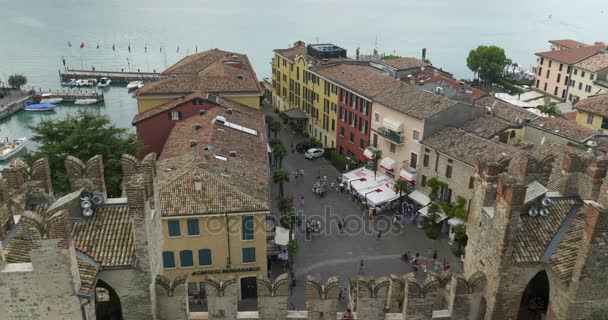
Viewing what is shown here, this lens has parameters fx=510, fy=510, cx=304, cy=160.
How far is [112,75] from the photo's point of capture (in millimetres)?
117188

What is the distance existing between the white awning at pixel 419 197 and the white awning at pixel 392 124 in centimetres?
696

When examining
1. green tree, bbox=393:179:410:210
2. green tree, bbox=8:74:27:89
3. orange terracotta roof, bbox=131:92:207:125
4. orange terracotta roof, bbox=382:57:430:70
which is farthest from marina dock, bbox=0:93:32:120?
green tree, bbox=393:179:410:210

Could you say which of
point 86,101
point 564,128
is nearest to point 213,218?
point 564,128

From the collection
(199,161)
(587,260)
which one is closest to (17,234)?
(587,260)

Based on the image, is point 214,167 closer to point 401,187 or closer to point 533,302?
Answer: point 401,187

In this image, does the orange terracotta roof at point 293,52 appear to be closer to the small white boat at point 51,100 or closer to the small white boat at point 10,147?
the small white boat at point 10,147

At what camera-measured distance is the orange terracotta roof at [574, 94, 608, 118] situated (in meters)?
62.8

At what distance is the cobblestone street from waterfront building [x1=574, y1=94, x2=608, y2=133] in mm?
30562

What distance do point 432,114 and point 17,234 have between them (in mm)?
41582

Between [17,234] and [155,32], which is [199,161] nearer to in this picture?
[17,234]

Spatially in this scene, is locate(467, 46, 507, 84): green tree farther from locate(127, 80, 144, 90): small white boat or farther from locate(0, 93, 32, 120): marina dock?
locate(0, 93, 32, 120): marina dock

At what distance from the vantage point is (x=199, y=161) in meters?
40.1

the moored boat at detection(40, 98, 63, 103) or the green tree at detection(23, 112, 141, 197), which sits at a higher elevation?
the green tree at detection(23, 112, 141, 197)

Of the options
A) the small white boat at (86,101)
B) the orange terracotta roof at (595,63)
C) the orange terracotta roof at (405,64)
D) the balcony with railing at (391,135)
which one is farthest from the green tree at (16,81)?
the orange terracotta roof at (595,63)
